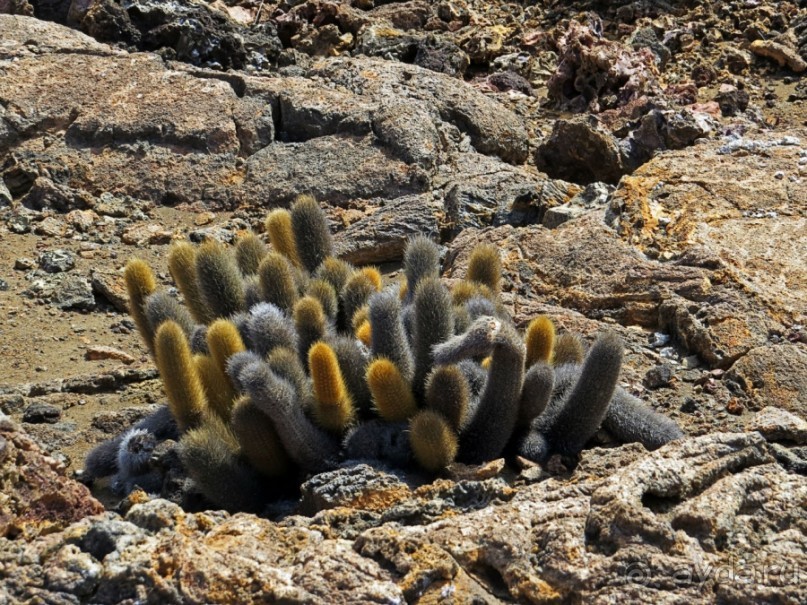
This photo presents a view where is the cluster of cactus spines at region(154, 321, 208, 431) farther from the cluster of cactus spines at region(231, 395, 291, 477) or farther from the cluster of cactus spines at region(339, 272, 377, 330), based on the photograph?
the cluster of cactus spines at region(339, 272, 377, 330)

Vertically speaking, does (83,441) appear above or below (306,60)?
below

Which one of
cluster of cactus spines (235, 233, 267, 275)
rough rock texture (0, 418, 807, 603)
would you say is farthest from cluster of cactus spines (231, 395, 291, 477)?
cluster of cactus spines (235, 233, 267, 275)

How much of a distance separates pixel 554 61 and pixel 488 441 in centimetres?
766

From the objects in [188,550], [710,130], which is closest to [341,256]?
[710,130]

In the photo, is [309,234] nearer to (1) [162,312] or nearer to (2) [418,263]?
(2) [418,263]

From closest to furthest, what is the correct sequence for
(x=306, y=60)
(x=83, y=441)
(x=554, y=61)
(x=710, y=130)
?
(x=83, y=441), (x=710, y=130), (x=306, y=60), (x=554, y=61)

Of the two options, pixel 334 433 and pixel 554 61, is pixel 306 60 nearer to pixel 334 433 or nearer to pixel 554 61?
pixel 554 61

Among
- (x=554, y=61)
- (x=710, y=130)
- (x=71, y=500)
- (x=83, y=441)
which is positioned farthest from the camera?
(x=554, y=61)

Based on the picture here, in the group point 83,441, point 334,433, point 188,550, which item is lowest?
point 83,441

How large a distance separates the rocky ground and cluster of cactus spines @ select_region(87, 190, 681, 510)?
0.68 feet

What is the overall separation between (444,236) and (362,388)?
241cm

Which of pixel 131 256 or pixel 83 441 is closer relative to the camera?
pixel 83 441

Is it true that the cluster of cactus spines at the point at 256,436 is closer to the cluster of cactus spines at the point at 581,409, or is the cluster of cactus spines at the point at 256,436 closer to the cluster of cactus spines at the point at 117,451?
the cluster of cactus spines at the point at 117,451

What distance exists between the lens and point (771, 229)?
→ 5633mm
